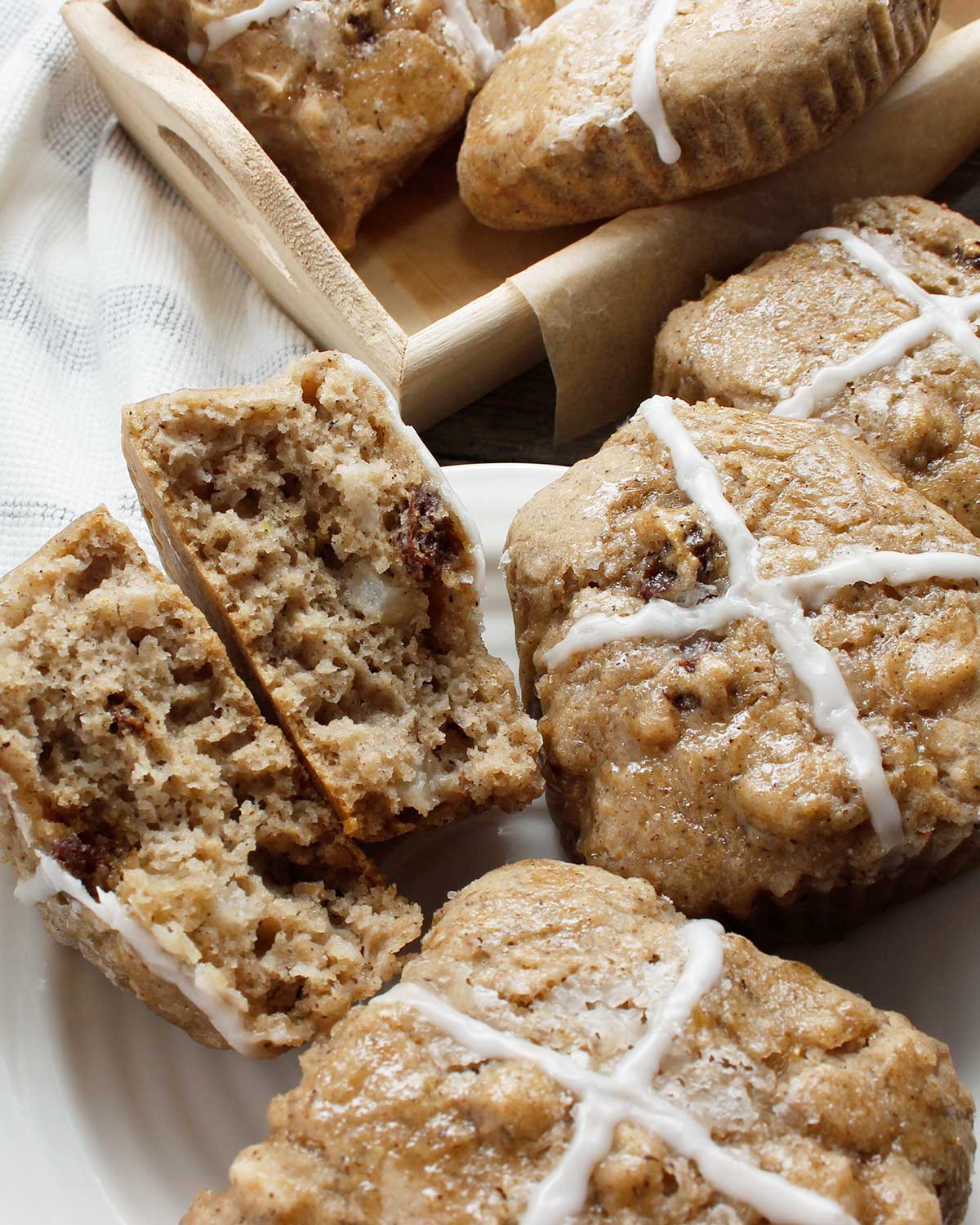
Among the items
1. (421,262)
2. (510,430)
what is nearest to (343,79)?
(421,262)

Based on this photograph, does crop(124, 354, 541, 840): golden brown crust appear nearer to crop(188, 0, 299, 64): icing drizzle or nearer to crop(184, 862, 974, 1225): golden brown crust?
crop(184, 862, 974, 1225): golden brown crust

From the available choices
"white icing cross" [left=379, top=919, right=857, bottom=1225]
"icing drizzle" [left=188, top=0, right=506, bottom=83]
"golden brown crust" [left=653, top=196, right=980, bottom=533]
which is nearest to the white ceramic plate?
"white icing cross" [left=379, top=919, right=857, bottom=1225]

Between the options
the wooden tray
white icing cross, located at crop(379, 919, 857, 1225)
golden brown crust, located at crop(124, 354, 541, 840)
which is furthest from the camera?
the wooden tray

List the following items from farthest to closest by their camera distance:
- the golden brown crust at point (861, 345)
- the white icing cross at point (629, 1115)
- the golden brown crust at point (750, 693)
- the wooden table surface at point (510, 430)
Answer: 1. the wooden table surface at point (510, 430)
2. the golden brown crust at point (861, 345)
3. the golden brown crust at point (750, 693)
4. the white icing cross at point (629, 1115)

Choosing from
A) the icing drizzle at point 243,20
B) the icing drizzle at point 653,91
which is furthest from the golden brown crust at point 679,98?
the icing drizzle at point 243,20

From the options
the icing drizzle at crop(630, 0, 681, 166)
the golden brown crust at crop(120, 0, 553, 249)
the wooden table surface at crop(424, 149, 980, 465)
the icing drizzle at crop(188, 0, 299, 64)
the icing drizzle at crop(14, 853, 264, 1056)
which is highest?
the icing drizzle at crop(188, 0, 299, 64)

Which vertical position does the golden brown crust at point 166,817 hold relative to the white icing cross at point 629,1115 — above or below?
above

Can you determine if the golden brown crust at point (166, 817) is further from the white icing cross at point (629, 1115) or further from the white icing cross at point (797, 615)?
the white icing cross at point (797, 615)
